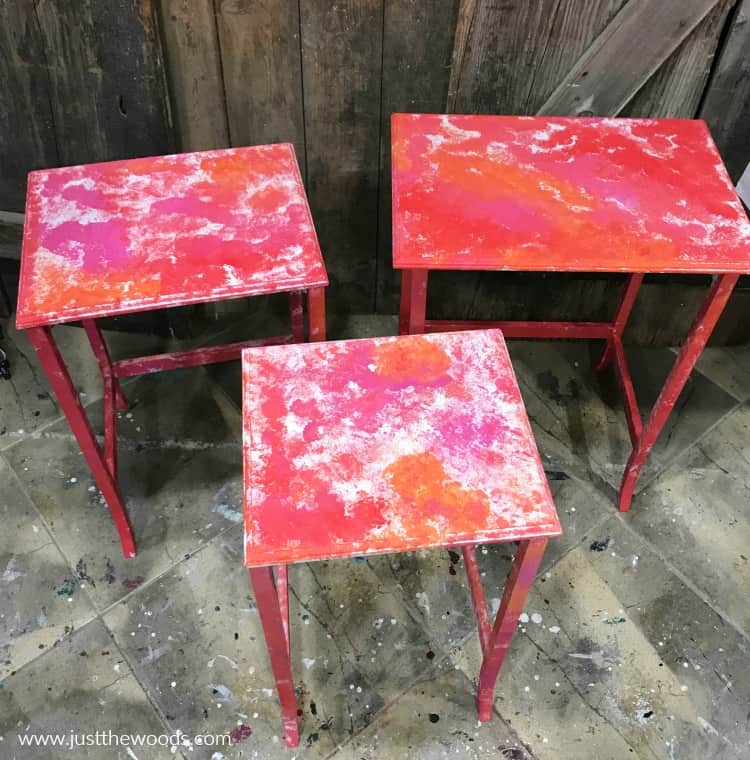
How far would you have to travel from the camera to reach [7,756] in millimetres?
2062

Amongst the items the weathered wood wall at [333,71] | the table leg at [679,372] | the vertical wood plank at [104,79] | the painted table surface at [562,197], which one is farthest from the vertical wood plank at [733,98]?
the vertical wood plank at [104,79]

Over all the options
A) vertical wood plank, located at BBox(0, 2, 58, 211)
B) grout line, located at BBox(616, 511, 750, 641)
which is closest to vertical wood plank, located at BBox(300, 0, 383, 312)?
vertical wood plank, located at BBox(0, 2, 58, 211)

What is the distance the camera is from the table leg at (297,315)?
2.45 meters

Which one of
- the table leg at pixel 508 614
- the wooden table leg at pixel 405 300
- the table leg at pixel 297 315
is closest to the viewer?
the table leg at pixel 508 614

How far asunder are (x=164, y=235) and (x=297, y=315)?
633 millimetres

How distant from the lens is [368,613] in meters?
2.35

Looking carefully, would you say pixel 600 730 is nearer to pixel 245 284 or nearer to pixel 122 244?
pixel 245 284

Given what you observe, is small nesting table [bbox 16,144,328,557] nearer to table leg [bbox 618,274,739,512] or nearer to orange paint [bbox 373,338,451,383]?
orange paint [bbox 373,338,451,383]

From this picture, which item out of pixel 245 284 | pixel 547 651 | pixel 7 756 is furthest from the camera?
pixel 547 651

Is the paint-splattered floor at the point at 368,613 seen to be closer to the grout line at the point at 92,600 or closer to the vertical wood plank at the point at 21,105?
the grout line at the point at 92,600

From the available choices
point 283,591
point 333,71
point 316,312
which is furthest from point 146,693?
point 333,71

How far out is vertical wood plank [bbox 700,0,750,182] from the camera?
226 centimetres

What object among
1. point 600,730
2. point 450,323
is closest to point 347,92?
point 450,323

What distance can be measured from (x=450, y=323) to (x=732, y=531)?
114 cm
